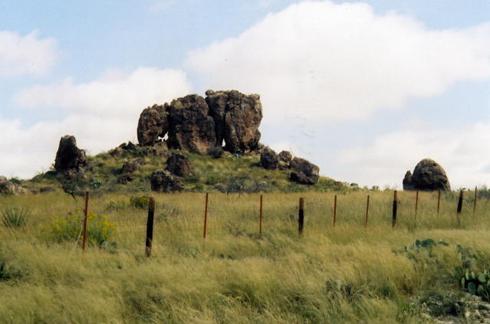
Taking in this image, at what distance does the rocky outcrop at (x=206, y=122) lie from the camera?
55688mm

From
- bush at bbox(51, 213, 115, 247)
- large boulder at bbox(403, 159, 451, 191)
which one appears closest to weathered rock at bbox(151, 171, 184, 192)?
large boulder at bbox(403, 159, 451, 191)

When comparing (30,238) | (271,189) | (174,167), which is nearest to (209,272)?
(30,238)

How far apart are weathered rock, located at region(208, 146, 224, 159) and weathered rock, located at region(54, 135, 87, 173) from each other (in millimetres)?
13562

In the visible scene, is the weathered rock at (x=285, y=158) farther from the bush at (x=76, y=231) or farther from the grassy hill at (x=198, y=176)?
the bush at (x=76, y=231)

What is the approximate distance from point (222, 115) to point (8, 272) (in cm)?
4950

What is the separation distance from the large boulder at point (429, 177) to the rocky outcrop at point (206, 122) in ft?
67.6

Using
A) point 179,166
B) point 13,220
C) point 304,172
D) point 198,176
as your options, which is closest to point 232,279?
point 13,220

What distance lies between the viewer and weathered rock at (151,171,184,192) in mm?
Result: 37250

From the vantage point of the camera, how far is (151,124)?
55.5 m

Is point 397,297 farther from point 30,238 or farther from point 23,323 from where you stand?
point 30,238

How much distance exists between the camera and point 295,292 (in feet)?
23.8

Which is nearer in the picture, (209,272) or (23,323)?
(23,323)

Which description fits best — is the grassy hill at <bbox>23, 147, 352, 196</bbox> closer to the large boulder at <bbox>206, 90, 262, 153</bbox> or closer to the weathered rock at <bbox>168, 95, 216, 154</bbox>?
the weathered rock at <bbox>168, 95, 216, 154</bbox>

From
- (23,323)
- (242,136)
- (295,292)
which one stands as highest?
(242,136)
